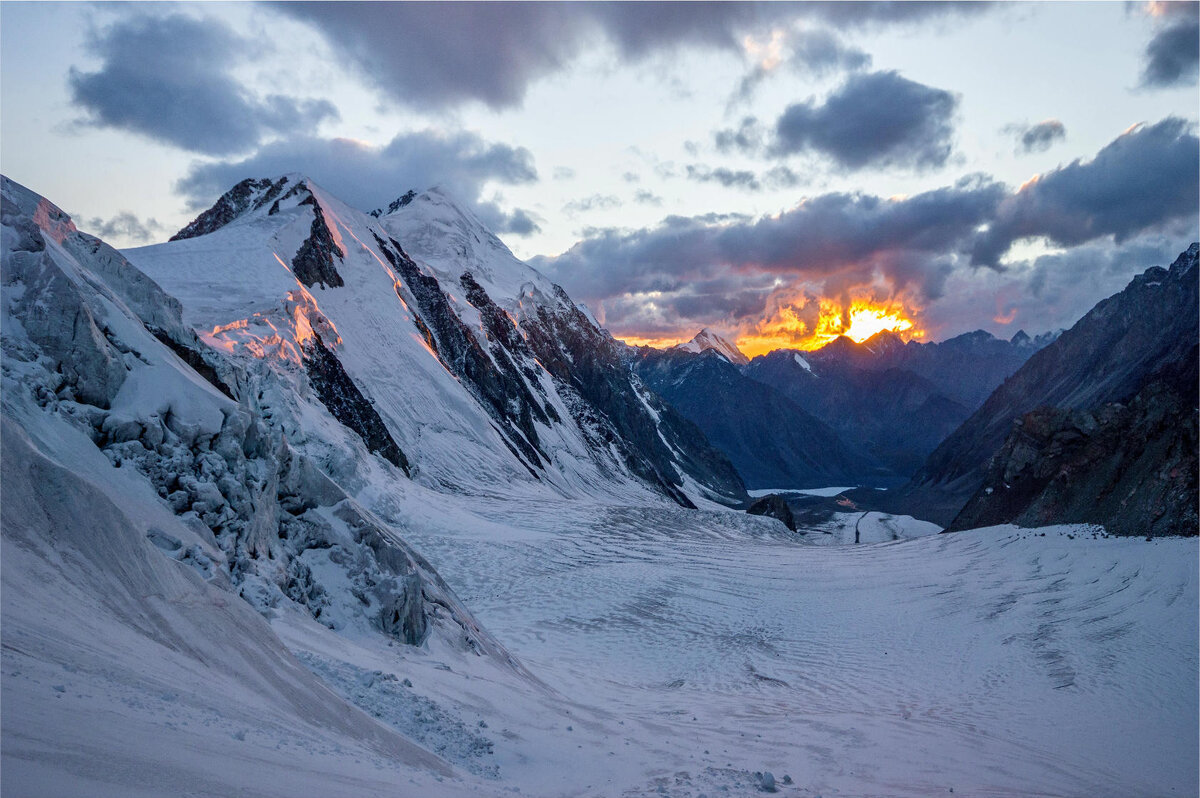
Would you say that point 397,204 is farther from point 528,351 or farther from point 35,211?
point 35,211

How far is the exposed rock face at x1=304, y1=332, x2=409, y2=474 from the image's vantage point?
36.5 m

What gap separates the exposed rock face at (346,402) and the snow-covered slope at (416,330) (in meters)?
0.14

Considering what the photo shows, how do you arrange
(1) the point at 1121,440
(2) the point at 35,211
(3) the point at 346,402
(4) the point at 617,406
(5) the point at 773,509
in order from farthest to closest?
(4) the point at 617,406
(5) the point at 773,509
(3) the point at 346,402
(1) the point at 1121,440
(2) the point at 35,211

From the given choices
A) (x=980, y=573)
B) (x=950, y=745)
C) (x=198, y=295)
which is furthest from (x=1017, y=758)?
(x=198, y=295)

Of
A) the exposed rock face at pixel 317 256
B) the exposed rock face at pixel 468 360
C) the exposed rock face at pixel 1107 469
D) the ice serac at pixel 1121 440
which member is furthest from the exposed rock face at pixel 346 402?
the ice serac at pixel 1121 440

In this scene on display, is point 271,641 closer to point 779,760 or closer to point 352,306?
point 779,760

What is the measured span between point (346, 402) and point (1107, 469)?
40.8m

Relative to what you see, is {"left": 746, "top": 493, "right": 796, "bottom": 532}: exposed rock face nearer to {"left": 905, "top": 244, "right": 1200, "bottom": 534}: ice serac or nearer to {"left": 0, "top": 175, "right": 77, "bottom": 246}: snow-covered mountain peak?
{"left": 905, "top": 244, "right": 1200, "bottom": 534}: ice serac

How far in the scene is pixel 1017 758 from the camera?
11023mm

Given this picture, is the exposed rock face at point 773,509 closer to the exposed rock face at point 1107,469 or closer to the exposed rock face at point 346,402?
the exposed rock face at point 1107,469

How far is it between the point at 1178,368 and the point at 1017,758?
245 feet

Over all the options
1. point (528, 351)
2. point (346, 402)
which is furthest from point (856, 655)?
point (528, 351)

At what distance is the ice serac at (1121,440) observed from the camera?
31.6 metres

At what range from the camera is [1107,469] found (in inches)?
1441
